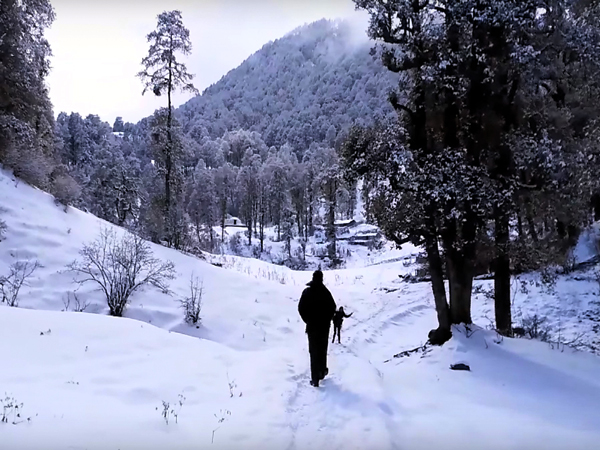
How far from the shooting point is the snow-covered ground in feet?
14.5

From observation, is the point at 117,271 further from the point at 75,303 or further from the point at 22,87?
the point at 22,87

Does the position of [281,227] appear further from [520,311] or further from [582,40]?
[582,40]

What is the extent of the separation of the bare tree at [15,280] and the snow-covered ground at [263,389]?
269mm

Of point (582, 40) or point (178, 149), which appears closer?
point (582, 40)

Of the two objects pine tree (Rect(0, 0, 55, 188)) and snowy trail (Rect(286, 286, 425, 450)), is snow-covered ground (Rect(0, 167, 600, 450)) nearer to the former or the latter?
snowy trail (Rect(286, 286, 425, 450))

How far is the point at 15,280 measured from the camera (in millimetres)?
11656

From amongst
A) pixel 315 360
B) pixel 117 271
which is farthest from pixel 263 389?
pixel 117 271

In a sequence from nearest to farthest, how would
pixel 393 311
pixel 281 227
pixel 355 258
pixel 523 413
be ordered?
1. pixel 523 413
2. pixel 393 311
3. pixel 355 258
4. pixel 281 227

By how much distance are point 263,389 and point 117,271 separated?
8.74 metres

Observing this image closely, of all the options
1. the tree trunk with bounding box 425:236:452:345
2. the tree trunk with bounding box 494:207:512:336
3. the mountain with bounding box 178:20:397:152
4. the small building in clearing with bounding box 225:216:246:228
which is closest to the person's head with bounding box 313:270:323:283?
the tree trunk with bounding box 425:236:452:345

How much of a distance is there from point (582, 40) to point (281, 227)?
54.8m

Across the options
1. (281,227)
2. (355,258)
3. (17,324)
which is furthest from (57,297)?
(281,227)

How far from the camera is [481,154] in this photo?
873 centimetres

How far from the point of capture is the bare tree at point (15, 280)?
11222 millimetres
